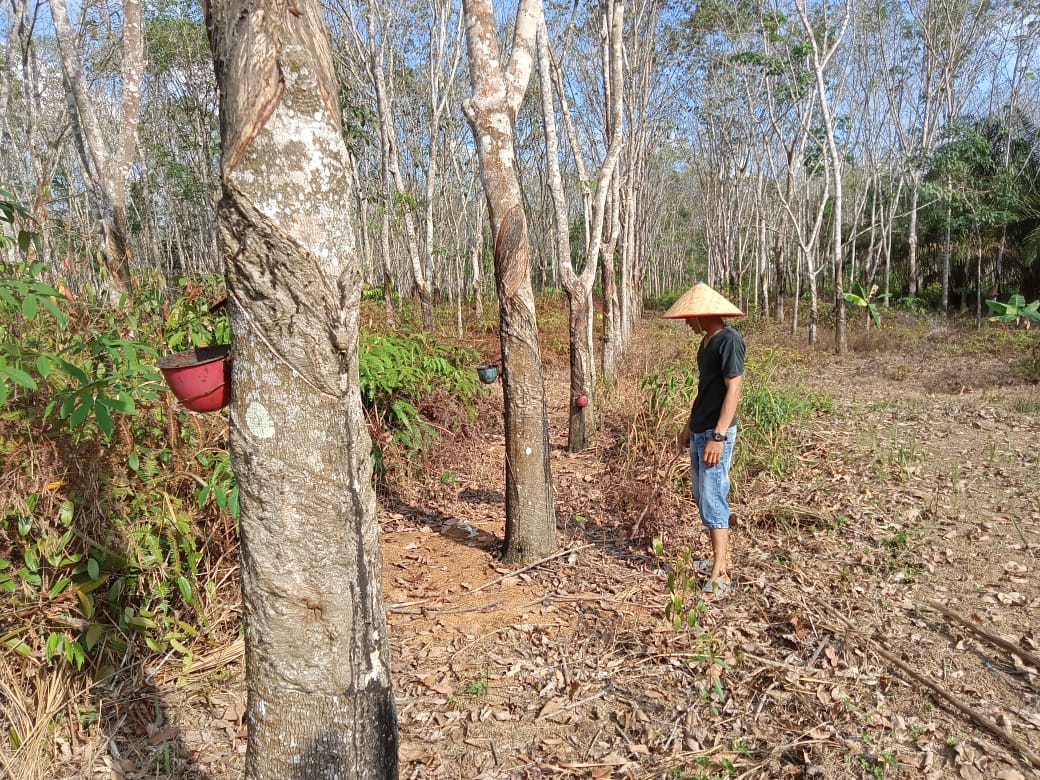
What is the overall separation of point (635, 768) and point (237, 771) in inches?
59.7

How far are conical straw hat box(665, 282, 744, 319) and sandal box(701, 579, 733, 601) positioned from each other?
4.89 ft

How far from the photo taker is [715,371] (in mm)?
3400

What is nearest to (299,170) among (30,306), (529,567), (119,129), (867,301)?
(30,306)

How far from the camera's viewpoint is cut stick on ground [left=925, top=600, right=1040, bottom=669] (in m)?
2.74

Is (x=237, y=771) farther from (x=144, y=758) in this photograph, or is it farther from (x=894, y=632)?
(x=894, y=632)

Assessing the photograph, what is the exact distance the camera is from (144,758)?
2410mm

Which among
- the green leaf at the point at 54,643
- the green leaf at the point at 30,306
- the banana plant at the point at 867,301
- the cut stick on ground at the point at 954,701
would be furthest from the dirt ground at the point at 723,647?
the banana plant at the point at 867,301

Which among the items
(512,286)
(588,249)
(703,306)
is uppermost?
(588,249)

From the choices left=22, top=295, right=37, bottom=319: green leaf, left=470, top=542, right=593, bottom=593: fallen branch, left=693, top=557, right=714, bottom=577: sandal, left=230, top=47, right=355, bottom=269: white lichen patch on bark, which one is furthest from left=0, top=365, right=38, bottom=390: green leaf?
left=693, top=557, right=714, bottom=577: sandal

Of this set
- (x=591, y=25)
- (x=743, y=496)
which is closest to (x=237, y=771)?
(x=743, y=496)

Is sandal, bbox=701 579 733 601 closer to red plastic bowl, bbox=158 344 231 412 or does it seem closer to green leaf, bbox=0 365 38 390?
red plastic bowl, bbox=158 344 231 412

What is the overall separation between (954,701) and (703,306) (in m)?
2.13

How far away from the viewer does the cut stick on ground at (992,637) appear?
108 inches

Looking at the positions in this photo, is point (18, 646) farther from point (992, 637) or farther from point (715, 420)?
point (992, 637)
